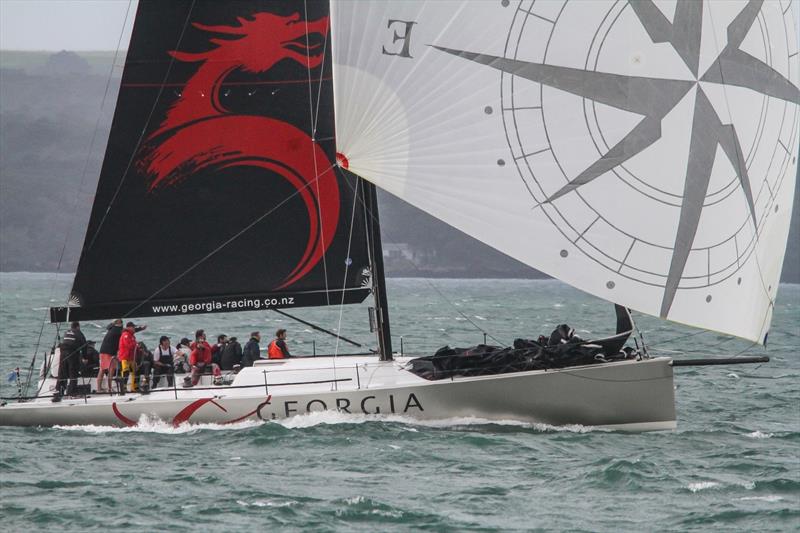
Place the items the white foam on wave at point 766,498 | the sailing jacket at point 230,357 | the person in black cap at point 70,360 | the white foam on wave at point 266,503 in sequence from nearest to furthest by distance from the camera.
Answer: the white foam on wave at point 266,503 → the white foam on wave at point 766,498 → the person in black cap at point 70,360 → the sailing jacket at point 230,357

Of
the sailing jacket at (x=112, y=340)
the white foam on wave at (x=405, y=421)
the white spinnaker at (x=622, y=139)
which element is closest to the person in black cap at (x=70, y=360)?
the sailing jacket at (x=112, y=340)

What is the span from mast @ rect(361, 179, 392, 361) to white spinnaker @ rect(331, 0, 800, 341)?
7.38 feet

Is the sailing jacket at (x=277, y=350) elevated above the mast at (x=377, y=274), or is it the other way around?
the mast at (x=377, y=274)

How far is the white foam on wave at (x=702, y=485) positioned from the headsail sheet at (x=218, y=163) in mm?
6399

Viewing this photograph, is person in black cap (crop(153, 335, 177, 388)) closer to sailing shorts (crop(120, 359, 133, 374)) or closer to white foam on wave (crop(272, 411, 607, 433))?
sailing shorts (crop(120, 359, 133, 374))

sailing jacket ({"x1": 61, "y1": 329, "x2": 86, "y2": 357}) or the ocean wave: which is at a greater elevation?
sailing jacket ({"x1": 61, "y1": 329, "x2": 86, "y2": 357})

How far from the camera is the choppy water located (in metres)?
13.0

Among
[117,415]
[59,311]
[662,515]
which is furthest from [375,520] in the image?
[59,311]

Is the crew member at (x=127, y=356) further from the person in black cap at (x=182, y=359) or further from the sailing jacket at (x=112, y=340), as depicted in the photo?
the person in black cap at (x=182, y=359)

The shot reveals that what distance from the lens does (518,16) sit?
15789mm

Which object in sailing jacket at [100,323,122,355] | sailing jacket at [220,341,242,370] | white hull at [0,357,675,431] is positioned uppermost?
sailing jacket at [100,323,122,355]

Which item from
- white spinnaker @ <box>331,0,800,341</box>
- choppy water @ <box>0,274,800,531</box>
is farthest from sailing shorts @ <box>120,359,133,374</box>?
white spinnaker @ <box>331,0,800,341</box>

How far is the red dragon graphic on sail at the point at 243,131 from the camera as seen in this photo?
19047 mm

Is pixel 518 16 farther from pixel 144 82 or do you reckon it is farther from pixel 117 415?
pixel 117 415
